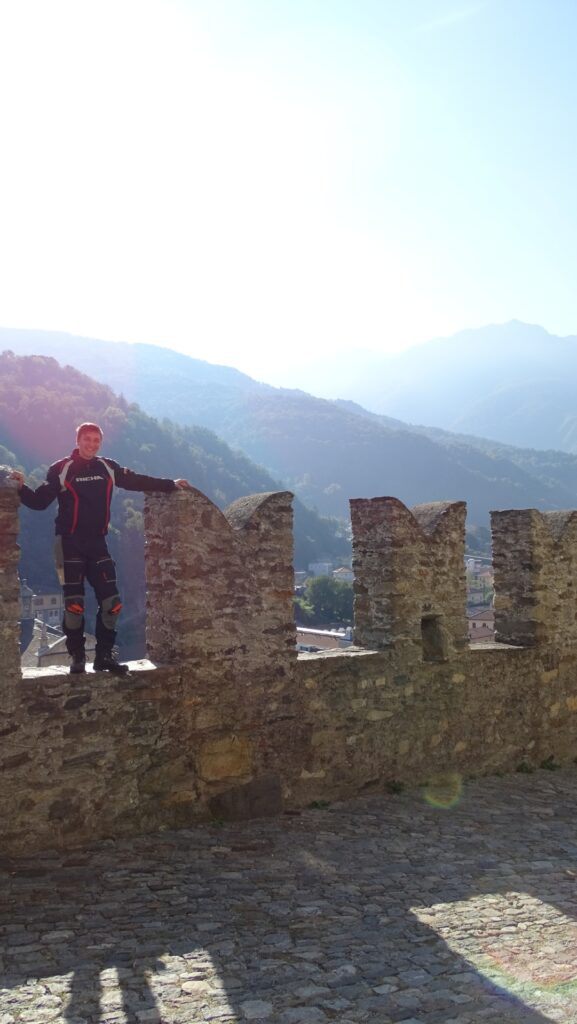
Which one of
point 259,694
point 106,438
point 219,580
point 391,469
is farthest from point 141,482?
point 391,469

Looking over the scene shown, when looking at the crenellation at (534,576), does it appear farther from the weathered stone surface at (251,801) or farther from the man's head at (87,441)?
the man's head at (87,441)

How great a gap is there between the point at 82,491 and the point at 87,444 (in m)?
0.31

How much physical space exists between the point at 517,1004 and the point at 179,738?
2.98m

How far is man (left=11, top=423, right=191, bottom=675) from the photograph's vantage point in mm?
5969

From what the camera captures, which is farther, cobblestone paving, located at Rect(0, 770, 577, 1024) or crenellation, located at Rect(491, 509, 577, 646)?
crenellation, located at Rect(491, 509, 577, 646)

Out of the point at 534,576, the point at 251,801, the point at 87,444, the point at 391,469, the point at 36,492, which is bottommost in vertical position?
the point at 251,801

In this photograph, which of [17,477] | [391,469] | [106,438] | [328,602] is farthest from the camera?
[391,469]

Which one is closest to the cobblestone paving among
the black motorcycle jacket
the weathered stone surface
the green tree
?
the weathered stone surface

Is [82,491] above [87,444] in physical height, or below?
below

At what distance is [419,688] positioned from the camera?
26.9ft

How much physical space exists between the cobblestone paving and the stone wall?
0.33 m

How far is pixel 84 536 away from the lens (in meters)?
6.06

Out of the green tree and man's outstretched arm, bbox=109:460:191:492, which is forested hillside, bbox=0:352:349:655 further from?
man's outstretched arm, bbox=109:460:191:492

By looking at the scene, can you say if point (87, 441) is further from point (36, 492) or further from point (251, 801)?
point (251, 801)
